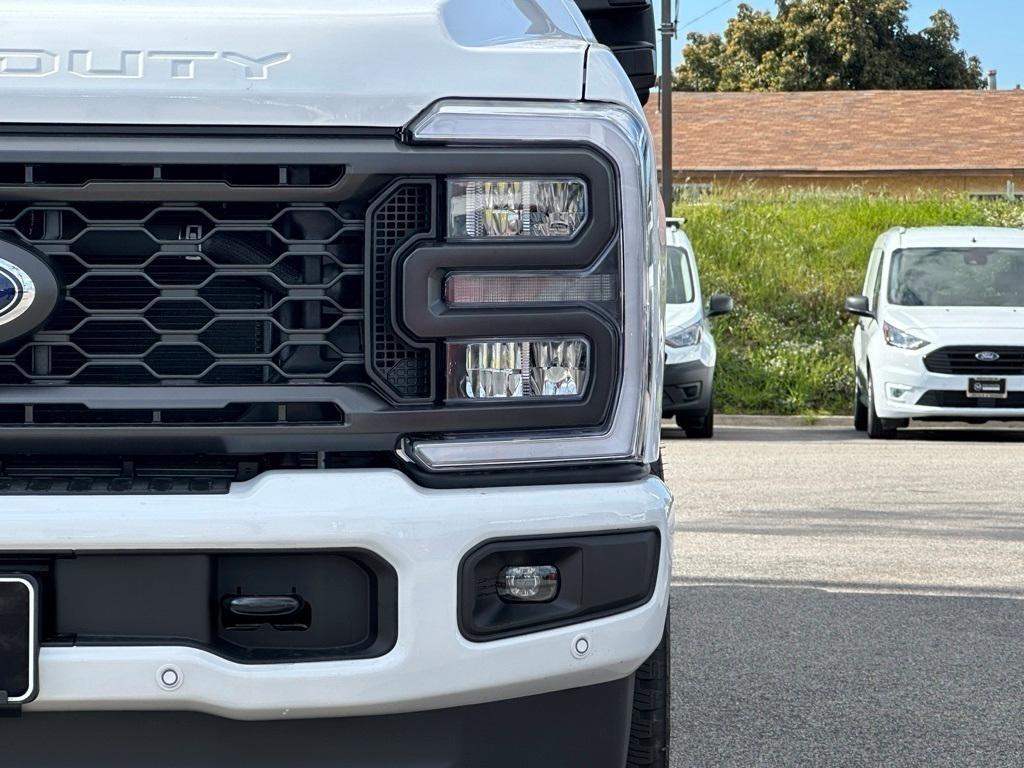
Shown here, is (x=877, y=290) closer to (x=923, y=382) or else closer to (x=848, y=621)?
(x=923, y=382)

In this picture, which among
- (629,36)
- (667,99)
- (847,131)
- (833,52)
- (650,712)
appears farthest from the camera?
(833,52)

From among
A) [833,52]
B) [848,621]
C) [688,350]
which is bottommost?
[848,621]

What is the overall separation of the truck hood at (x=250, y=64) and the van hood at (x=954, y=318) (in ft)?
41.6

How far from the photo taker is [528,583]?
97.9 inches

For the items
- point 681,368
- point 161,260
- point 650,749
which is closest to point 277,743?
point 161,260

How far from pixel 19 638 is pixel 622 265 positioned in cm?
102

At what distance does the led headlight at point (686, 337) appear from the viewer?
14.6m

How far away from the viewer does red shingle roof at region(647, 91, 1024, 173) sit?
33.4m

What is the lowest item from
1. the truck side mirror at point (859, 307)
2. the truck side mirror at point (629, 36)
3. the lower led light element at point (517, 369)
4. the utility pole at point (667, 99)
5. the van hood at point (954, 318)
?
the van hood at point (954, 318)

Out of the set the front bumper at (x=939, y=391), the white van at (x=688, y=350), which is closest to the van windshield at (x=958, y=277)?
the front bumper at (x=939, y=391)

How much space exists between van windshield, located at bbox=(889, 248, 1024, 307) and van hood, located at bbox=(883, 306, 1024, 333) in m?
0.28

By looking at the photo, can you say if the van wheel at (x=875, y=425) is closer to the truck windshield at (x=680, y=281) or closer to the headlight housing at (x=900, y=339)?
the headlight housing at (x=900, y=339)

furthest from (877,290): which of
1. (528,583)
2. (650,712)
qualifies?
(528,583)

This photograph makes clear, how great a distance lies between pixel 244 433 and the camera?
2428 mm
